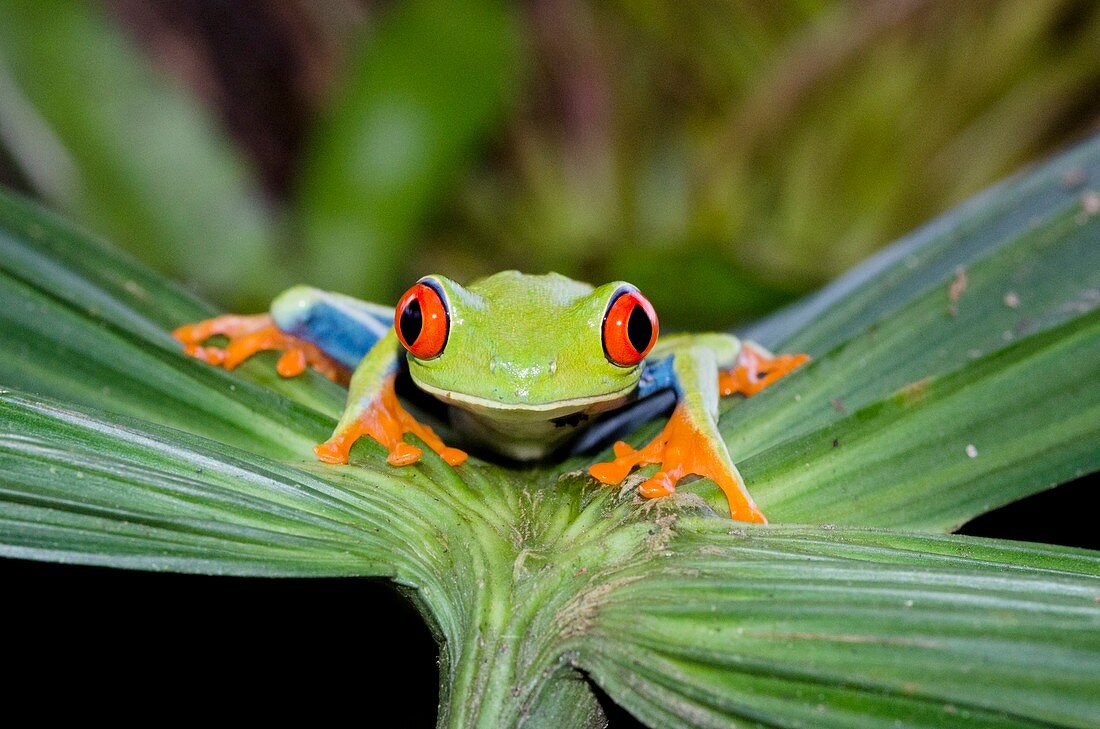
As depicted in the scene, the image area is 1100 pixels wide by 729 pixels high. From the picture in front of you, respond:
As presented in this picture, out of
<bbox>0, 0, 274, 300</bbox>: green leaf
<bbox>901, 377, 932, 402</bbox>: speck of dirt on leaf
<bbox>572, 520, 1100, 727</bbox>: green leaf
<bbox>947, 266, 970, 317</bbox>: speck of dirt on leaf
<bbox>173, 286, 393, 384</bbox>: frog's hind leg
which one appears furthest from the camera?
<bbox>0, 0, 274, 300</bbox>: green leaf

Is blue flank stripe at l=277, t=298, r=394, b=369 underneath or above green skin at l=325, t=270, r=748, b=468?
above

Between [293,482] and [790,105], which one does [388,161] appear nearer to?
[790,105]

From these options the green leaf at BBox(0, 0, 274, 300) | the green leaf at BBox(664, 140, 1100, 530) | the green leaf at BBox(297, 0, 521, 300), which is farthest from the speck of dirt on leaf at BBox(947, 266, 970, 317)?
the green leaf at BBox(0, 0, 274, 300)

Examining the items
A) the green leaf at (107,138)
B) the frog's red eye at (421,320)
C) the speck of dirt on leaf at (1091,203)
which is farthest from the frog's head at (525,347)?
the green leaf at (107,138)

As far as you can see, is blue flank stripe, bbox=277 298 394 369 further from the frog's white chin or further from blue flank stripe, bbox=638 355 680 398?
blue flank stripe, bbox=638 355 680 398

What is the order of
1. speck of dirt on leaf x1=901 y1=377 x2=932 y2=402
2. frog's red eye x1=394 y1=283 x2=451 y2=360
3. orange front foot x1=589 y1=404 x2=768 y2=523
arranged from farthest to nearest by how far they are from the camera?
frog's red eye x1=394 y1=283 x2=451 y2=360 → speck of dirt on leaf x1=901 y1=377 x2=932 y2=402 → orange front foot x1=589 y1=404 x2=768 y2=523

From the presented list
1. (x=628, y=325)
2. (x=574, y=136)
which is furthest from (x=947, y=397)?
(x=574, y=136)

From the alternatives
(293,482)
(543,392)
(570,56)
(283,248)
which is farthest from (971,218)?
(570,56)
